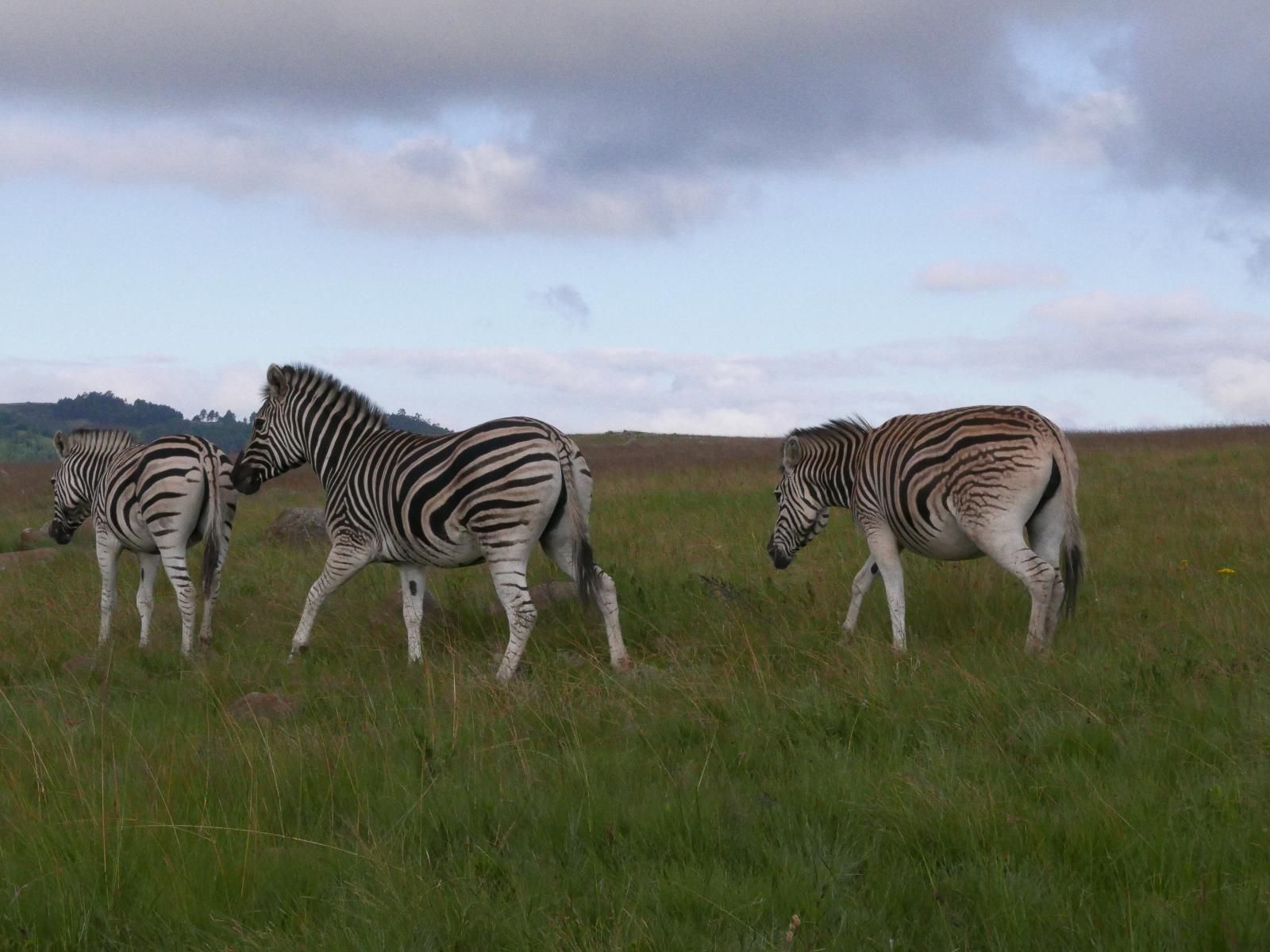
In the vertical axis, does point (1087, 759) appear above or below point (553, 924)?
above

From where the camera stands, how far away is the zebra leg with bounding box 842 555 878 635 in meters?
8.50

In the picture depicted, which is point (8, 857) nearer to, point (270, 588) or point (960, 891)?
point (960, 891)

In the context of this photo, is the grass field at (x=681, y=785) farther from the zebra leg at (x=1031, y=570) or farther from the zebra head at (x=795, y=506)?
the zebra head at (x=795, y=506)

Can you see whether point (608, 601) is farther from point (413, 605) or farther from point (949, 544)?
point (949, 544)

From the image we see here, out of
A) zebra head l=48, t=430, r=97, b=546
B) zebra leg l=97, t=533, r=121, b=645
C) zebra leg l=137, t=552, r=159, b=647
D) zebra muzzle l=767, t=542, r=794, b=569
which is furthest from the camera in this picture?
zebra head l=48, t=430, r=97, b=546

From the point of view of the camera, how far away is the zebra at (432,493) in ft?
26.0

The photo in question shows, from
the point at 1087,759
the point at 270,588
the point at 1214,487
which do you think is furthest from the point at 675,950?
the point at 1214,487

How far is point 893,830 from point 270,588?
9.47m

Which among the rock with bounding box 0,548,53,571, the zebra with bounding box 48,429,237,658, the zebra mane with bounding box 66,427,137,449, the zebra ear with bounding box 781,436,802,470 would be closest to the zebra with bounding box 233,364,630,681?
the zebra with bounding box 48,429,237,658

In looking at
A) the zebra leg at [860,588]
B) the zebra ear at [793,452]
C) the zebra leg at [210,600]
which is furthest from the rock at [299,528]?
the zebra leg at [860,588]

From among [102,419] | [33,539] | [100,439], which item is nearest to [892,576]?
[100,439]

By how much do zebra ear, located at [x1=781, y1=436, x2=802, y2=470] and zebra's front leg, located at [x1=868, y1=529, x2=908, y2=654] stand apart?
1400mm

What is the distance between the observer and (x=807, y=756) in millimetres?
5355

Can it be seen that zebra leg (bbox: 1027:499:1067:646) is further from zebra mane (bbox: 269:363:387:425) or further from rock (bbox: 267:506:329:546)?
rock (bbox: 267:506:329:546)
